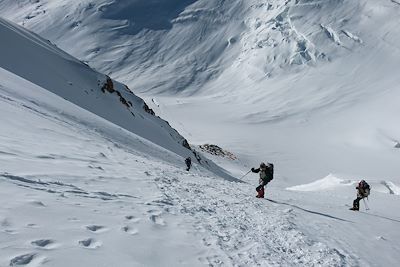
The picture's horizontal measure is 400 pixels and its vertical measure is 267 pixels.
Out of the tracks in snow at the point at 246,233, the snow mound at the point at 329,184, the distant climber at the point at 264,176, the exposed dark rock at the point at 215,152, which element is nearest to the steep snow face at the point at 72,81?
the snow mound at the point at 329,184

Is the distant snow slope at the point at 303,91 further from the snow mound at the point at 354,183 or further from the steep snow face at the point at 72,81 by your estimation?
the steep snow face at the point at 72,81

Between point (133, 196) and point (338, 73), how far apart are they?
164 m

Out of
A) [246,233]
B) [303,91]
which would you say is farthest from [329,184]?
[303,91]

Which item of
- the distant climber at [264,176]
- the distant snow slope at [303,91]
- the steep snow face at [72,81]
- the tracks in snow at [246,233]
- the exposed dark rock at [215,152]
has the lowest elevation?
the tracks in snow at [246,233]

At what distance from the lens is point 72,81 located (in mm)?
41469

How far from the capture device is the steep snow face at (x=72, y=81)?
36.3 m

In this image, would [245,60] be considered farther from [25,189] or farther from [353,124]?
[25,189]

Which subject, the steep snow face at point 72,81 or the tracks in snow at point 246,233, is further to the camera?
the steep snow face at point 72,81

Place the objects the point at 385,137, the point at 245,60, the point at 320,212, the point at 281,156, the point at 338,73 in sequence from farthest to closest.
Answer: the point at 245,60 < the point at 338,73 < the point at 385,137 < the point at 281,156 < the point at 320,212

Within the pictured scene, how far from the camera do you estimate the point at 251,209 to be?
46.5ft

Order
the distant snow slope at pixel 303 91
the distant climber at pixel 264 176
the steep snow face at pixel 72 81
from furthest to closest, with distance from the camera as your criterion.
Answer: the distant snow slope at pixel 303 91, the steep snow face at pixel 72 81, the distant climber at pixel 264 176

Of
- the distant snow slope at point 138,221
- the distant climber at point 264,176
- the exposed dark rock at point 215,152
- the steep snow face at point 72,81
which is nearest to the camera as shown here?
the distant snow slope at point 138,221

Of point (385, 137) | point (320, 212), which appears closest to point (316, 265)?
point (320, 212)

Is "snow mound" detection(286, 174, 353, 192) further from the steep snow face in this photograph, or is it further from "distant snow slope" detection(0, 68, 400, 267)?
"distant snow slope" detection(0, 68, 400, 267)
